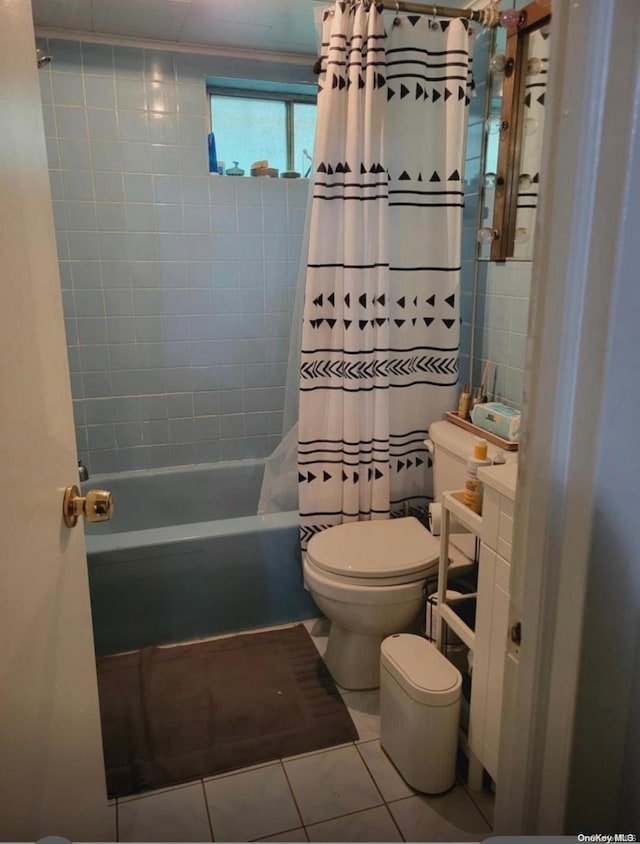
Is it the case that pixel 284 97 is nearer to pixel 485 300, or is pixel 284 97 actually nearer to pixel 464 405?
pixel 485 300

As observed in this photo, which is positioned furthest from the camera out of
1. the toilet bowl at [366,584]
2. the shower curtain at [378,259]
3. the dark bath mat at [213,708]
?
the shower curtain at [378,259]

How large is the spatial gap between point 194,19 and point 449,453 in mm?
1877

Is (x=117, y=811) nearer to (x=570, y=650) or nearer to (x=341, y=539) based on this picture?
(x=341, y=539)

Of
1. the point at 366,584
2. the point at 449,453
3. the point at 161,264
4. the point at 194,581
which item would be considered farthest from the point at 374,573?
the point at 161,264

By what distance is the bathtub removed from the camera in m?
2.16

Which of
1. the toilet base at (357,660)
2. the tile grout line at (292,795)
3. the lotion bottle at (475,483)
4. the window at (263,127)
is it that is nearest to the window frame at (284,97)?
the window at (263,127)

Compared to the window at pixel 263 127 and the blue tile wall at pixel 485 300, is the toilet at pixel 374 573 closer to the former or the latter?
the blue tile wall at pixel 485 300

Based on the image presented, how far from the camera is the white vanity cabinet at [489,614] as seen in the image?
4.58ft

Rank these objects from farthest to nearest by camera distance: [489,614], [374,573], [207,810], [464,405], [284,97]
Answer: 1. [284,97]
2. [464,405]
3. [374,573]
4. [207,810]
5. [489,614]

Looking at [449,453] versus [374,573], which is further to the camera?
[449,453]

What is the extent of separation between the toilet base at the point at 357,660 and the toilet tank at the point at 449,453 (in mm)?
532

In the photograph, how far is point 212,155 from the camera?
8.93ft

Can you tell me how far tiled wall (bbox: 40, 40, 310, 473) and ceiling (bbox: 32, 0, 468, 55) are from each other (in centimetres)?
9

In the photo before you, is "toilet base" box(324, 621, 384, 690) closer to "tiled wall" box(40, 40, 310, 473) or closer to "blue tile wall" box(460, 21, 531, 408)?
"blue tile wall" box(460, 21, 531, 408)
